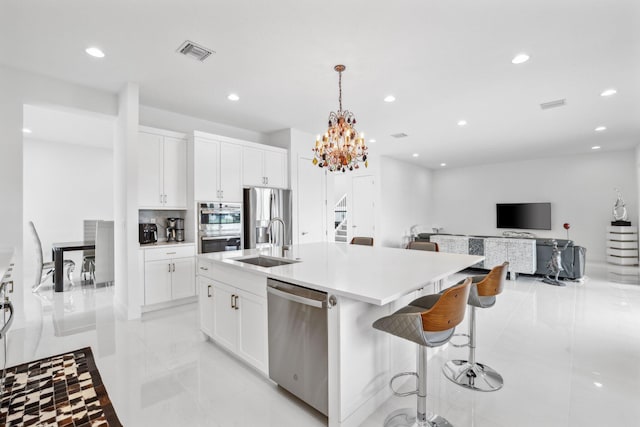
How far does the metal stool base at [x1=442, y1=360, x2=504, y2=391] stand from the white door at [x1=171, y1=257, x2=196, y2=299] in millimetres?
3365

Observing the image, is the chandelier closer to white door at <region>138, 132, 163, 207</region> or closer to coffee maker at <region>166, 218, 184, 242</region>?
white door at <region>138, 132, 163, 207</region>

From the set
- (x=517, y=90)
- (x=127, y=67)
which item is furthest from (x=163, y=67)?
(x=517, y=90)

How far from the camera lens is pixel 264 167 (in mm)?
5184

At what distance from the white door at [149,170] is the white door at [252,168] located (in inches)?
48.9

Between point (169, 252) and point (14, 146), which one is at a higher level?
point (14, 146)

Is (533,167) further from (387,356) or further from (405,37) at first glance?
(387,356)

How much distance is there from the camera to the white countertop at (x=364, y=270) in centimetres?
164

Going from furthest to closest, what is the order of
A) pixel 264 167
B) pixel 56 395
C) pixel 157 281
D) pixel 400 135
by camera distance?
pixel 400 135 < pixel 264 167 < pixel 157 281 < pixel 56 395

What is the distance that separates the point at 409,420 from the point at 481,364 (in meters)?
1.02

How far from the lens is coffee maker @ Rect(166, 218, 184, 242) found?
450cm

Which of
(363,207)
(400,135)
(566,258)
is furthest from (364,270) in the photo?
(363,207)

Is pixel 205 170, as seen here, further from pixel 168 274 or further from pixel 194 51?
pixel 194 51

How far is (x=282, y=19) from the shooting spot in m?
2.43

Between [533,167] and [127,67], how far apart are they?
9.90 meters
